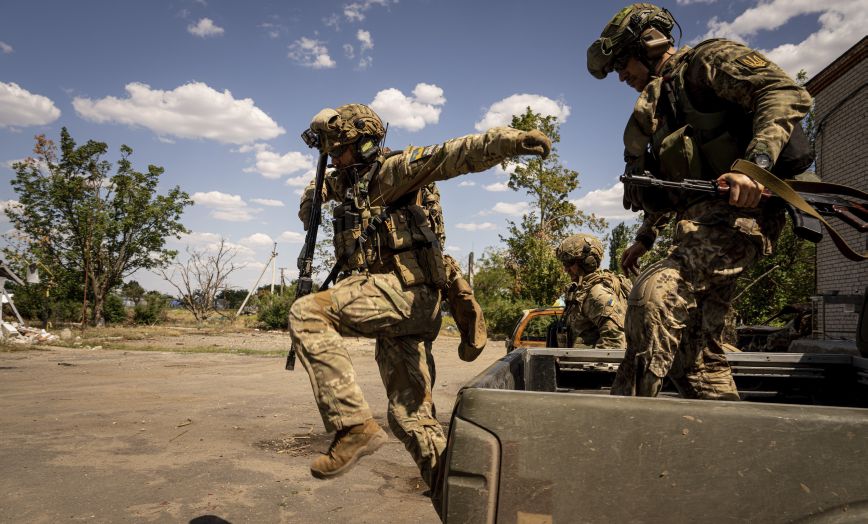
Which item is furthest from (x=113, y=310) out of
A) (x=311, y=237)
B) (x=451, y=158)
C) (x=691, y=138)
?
(x=691, y=138)

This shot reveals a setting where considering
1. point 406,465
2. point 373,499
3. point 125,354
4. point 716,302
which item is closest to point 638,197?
point 716,302

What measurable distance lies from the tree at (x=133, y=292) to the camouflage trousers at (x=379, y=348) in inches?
1343

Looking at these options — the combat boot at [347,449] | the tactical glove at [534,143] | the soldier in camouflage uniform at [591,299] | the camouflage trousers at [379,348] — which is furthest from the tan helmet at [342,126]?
the soldier in camouflage uniform at [591,299]

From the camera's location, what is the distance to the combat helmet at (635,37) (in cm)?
257

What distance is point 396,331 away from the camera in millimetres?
2844

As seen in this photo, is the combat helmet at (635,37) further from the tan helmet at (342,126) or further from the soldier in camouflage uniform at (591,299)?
the soldier in camouflage uniform at (591,299)

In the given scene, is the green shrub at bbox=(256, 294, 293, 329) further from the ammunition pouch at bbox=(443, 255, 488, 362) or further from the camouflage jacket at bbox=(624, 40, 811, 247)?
the camouflage jacket at bbox=(624, 40, 811, 247)

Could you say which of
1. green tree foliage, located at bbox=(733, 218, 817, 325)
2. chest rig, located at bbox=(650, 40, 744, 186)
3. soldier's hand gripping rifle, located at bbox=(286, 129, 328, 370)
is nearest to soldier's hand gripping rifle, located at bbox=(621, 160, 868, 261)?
chest rig, located at bbox=(650, 40, 744, 186)

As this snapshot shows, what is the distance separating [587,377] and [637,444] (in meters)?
2.10

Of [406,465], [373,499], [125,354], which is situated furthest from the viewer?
[125,354]

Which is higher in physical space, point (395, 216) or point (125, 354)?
point (395, 216)

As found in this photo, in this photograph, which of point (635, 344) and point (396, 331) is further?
point (396, 331)

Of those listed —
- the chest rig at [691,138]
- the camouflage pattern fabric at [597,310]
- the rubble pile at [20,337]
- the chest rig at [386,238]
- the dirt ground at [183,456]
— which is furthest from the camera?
the rubble pile at [20,337]

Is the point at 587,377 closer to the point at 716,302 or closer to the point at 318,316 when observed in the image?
the point at 716,302
